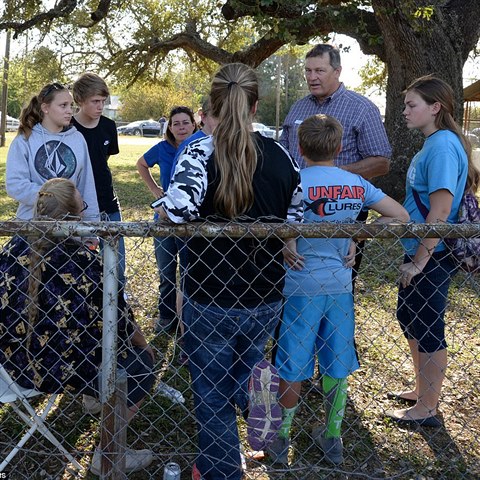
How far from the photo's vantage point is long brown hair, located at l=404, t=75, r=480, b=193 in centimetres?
313

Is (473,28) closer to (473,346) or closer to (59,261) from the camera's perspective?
(473,346)

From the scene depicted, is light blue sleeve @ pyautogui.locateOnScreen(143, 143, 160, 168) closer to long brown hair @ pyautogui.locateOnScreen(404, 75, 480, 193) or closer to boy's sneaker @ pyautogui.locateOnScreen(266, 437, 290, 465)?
long brown hair @ pyautogui.locateOnScreen(404, 75, 480, 193)

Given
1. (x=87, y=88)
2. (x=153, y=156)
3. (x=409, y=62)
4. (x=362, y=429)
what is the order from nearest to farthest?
(x=362, y=429), (x=87, y=88), (x=153, y=156), (x=409, y=62)

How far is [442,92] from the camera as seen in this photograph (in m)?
3.14

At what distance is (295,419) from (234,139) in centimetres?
188

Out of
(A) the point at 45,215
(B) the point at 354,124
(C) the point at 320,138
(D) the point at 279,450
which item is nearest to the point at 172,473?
(D) the point at 279,450

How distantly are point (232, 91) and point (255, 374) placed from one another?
115 centimetres

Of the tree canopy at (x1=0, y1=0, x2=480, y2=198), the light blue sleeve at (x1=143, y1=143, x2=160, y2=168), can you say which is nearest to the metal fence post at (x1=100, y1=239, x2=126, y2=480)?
the light blue sleeve at (x1=143, y1=143, x2=160, y2=168)

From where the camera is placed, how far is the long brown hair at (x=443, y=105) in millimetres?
3129

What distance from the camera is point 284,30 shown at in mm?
8828

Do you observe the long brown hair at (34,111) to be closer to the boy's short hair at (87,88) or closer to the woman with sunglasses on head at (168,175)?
the boy's short hair at (87,88)

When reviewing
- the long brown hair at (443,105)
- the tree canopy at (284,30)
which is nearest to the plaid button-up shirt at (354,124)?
the long brown hair at (443,105)

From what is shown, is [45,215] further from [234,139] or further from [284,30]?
[284,30]

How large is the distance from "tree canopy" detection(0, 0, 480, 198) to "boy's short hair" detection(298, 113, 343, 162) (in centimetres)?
543
